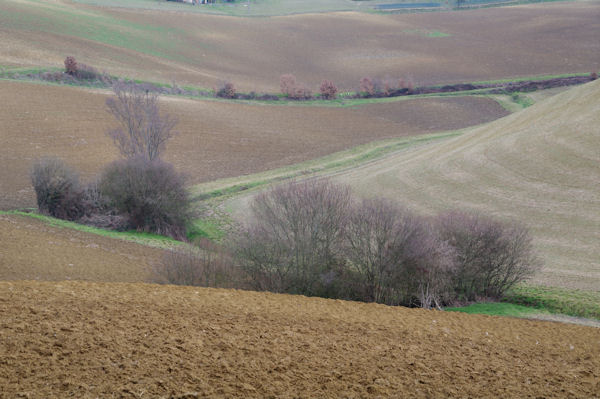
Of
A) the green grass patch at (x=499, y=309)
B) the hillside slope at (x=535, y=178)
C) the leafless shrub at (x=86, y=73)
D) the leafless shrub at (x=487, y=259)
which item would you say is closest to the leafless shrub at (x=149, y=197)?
the hillside slope at (x=535, y=178)

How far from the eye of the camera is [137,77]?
69188 mm

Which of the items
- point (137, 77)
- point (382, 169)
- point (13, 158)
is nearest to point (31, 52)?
point (137, 77)

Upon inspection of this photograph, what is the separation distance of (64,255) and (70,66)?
47127mm

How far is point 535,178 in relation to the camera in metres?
33.5

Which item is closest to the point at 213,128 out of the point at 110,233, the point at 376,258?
the point at 110,233

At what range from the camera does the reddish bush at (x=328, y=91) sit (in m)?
78.8

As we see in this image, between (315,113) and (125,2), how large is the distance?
7742 centimetres

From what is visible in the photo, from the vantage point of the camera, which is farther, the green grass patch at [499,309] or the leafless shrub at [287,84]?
the leafless shrub at [287,84]

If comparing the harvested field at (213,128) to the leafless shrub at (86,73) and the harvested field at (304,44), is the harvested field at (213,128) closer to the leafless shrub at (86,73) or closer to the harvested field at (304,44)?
the leafless shrub at (86,73)

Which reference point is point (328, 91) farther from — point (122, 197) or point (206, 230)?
point (122, 197)

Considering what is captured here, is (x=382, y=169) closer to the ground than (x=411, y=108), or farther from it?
closer to the ground

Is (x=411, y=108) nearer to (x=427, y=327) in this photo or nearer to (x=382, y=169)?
(x=382, y=169)

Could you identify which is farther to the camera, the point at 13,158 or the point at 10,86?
the point at 10,86

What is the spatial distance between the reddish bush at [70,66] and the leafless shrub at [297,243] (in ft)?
166
